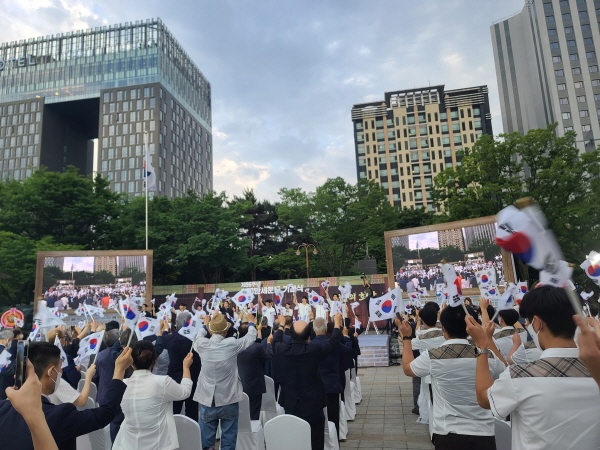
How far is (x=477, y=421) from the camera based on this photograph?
337 cm

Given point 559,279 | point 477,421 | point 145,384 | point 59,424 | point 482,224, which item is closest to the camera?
point 559,279

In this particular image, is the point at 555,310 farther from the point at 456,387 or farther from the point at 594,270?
the point at 594,270

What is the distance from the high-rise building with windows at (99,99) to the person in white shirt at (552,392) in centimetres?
7678

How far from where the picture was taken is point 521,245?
7.50 ft

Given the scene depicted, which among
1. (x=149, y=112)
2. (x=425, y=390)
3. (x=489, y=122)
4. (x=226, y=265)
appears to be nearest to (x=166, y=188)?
(x=149, y=112)

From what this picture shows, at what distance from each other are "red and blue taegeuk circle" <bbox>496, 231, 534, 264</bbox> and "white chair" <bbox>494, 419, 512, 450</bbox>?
1893 mm

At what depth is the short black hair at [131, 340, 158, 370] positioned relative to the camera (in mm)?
3760

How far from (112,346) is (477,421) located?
13.9ft

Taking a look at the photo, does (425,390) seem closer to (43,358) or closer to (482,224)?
(43,358)

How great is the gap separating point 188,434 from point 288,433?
3.01 ft

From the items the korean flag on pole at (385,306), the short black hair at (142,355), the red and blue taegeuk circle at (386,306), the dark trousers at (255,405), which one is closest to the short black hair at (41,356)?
the short black hair at (142,355)

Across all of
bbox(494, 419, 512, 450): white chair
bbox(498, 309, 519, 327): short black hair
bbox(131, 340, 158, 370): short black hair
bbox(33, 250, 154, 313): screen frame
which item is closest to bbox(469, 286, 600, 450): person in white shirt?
bbox(494, 419, 512, 450): white chair

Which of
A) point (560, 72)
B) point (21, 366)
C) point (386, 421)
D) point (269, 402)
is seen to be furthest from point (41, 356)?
point (560, 72)

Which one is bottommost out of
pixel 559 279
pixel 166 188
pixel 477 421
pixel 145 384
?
pixel 477 421
